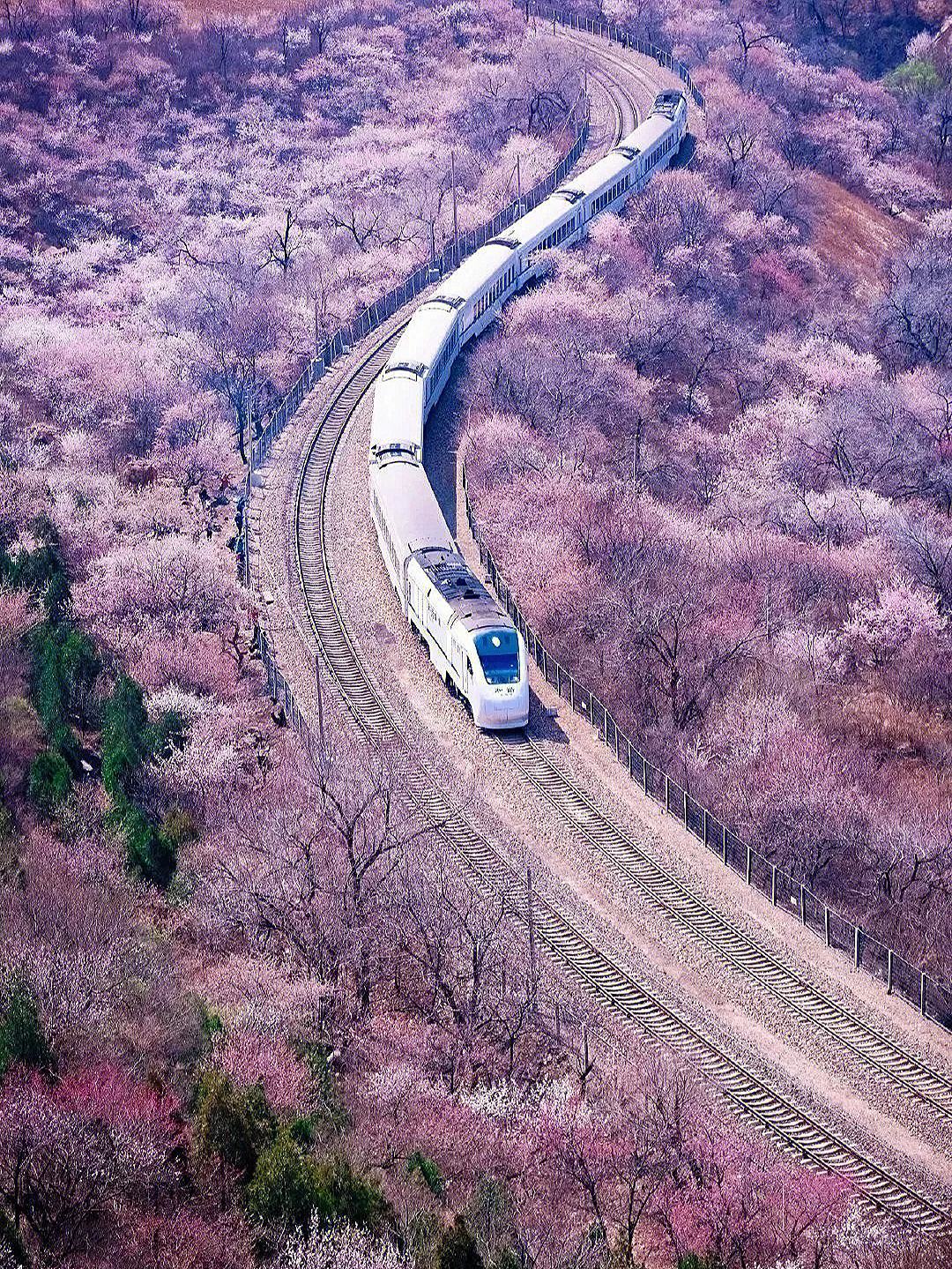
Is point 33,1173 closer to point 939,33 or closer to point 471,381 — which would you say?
point 471,381

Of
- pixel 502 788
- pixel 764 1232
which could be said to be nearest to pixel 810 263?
pixel 502 788

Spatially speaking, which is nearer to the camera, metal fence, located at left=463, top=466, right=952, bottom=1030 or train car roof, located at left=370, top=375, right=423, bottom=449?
metal fence, located at left=463, top=466, right=952, bottom=1030

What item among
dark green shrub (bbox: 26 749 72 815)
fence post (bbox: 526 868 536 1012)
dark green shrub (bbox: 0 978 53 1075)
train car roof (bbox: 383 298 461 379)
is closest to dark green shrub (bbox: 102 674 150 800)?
dark green shrub (bbox: 26 749 72 815)

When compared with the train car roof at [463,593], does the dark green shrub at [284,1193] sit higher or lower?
higher

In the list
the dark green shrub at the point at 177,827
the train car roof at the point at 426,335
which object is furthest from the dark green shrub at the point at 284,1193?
the train car roof at the point at 426,335

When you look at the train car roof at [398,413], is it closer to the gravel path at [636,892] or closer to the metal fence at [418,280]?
the gravel path at [636,892]

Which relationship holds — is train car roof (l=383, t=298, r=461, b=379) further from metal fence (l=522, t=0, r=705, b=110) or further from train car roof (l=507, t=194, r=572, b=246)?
metal fence (l=522, t=0, r=705, b=110)
